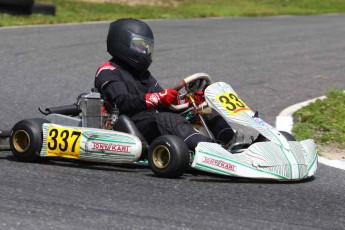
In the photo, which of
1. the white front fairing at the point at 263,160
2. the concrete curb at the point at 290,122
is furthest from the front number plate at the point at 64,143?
the concrete curb at the point at 290,122

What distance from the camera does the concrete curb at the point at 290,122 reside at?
6277 mm

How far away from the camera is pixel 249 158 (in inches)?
214

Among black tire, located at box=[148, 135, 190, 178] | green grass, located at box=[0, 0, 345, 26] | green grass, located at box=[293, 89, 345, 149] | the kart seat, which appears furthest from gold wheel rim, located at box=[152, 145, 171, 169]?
green grass, located at box=[0, 0, 345, 26]

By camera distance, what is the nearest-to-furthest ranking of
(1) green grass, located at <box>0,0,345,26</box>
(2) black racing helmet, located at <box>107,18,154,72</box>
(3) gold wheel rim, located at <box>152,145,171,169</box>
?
(3) gold wheel rim, located at <box>152,145,171,169</box>, (2) black racing helmet, located at <box>107,18,154,72</box>, (1) green grass, located at <box>0,0,345,26</box>

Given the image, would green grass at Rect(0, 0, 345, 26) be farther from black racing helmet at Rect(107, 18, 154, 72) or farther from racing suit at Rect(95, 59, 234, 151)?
racing suit at Rect(95, 59, 234, 151)

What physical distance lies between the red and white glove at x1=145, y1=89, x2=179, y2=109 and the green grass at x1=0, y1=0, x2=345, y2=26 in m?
8.13

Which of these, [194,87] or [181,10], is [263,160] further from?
[181,10]

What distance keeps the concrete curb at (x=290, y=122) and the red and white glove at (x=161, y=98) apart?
1.23 meters

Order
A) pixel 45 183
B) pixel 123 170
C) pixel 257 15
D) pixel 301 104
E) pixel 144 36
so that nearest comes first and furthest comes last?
pixel 45 183 < pixel 123 170 < pixel 144 36 < pixel 301 104 < pixel 257 15

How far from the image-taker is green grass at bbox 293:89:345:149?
22.8ft

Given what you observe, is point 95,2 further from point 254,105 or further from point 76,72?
point 254,105

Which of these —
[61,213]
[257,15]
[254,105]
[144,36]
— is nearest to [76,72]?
[254,105]

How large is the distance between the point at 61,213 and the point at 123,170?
140 centimetres

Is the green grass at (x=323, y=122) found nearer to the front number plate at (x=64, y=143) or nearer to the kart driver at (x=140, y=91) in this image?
the kart driver at (x=140, y=91)
